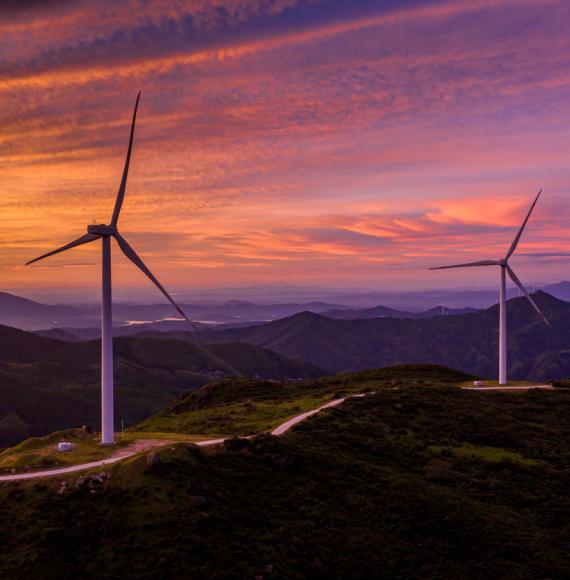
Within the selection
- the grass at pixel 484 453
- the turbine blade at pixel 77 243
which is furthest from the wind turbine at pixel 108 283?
the grass at pixel 484 453

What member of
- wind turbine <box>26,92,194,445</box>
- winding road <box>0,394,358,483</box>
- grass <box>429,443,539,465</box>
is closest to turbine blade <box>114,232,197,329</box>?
wind turbine <box>26,92,194,445</box>

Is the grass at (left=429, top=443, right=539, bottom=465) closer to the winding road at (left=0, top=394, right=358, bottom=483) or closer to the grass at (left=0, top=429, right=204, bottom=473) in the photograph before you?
the winding road at (left=0, top=394, right=358, bottom=483)

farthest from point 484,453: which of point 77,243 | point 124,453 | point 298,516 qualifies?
point 77,243

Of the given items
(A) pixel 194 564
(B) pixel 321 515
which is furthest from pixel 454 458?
(A) pixel 194 564

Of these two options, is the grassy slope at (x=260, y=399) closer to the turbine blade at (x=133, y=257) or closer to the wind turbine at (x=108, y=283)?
the wind turbine at (x=108, y=283)

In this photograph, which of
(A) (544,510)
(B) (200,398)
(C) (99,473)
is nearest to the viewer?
(C) (99,473)

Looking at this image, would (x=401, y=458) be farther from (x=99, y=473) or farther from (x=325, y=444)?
(x=99, y=473)

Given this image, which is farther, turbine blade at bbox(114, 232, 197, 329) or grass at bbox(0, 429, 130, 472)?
turbine blade at bbox(114, 232, 197, 329)
